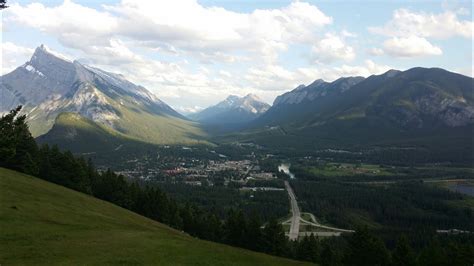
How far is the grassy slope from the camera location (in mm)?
41438

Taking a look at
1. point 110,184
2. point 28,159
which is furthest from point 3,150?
point 110,184

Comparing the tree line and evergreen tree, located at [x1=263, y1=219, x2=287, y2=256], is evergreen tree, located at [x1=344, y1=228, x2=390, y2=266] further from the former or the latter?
evergreen tree, located at [x1=263, y1=219, x2=287, y2=256]

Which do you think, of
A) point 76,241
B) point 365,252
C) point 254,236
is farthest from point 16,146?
point 365,252

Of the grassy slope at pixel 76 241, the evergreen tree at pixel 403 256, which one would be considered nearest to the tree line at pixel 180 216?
the evergreen tree at pixel 403 256

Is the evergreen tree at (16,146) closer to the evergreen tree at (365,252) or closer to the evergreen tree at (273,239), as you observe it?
the evergreen tree at (273,239)

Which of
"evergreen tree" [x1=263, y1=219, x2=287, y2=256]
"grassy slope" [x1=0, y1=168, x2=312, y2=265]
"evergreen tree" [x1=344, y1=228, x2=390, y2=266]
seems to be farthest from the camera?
"evergreen tree" [x1=263, y1=219, x2=287, y2=256]

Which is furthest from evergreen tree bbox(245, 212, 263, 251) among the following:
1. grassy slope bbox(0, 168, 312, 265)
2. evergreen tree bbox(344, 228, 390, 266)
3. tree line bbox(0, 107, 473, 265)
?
grassy slope bbox(0, 168, 312, 265)

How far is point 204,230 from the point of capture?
103m

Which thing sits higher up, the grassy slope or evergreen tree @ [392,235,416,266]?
the grassy slope

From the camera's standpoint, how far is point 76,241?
4738cm

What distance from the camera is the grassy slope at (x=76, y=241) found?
1631 inches

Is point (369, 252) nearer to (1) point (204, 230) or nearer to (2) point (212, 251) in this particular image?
(2) point (212, 251)

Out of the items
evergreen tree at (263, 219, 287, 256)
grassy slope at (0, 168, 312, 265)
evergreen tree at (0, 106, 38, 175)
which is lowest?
evergreen tree at (263, 219, 287, 256)

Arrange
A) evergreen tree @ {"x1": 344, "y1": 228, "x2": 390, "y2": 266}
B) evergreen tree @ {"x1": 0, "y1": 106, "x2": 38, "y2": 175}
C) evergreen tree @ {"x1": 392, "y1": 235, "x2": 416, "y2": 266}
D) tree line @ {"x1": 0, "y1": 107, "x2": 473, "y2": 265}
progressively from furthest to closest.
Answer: evergreen tree @ {"x1": 0, "y1": 106, "x2": 38, "y2": 175}, evergreen tree @ {"x1": 392, "y1": 235, "x2": 416, "y2": 266}, tree line @ {"x1": 0, "y1": 107, "x2": 473, "y2": 265}, evergreen tree @ {"x1": 344, "y1": 228, "x2": 390, "y2": 266}
